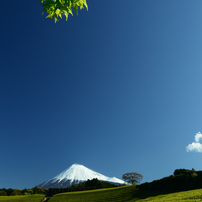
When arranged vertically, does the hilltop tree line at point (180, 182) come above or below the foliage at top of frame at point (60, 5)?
below

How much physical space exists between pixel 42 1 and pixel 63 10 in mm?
802

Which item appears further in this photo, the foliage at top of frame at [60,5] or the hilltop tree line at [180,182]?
the hilltop tree line at [180,182]

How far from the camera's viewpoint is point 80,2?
4.72m

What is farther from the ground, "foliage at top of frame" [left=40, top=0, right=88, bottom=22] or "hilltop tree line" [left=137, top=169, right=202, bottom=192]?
"foliage at top of frame" [left=40, top=0, right=88, bottom=22]

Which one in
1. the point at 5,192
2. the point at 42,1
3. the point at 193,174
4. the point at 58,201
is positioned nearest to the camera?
the point at 42,1

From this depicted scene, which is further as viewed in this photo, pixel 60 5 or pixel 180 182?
pixel 180 182

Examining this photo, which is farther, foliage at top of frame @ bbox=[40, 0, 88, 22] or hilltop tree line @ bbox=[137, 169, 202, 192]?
hilltop tree line @ bbox=[137, 169, 202, 192]

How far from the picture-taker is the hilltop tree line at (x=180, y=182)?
19072 mm

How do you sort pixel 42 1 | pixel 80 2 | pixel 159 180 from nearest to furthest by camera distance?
pixel 80 2
pixel 42 1
pixel 159 180

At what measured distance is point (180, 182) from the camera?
795 inches

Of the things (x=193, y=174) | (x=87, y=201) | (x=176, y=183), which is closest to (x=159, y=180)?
(x=176, y=183)

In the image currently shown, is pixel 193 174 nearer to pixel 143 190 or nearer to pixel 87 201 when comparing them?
pixel 143 190

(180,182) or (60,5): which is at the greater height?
(60,5)

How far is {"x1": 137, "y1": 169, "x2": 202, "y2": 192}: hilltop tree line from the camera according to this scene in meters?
19.1
